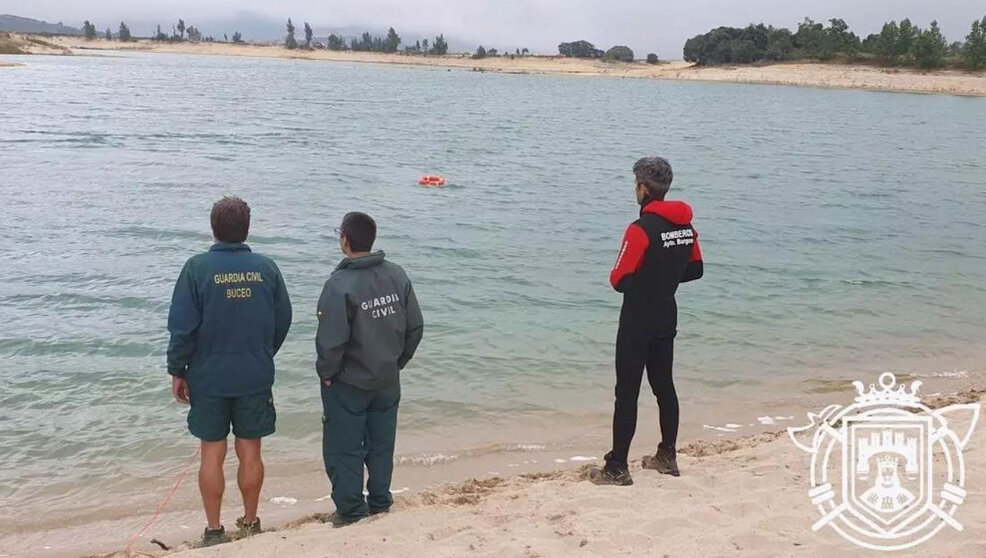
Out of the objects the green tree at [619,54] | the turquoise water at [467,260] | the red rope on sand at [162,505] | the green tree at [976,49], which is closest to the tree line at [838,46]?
the green tree at [976,49]

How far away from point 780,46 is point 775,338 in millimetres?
125408

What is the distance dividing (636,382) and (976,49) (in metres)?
116

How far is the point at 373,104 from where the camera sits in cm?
5694

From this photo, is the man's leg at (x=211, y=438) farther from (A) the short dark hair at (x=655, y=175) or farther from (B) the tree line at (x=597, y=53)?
(B) the tree line at (x=597, y=53)

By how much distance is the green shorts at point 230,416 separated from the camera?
207 inches

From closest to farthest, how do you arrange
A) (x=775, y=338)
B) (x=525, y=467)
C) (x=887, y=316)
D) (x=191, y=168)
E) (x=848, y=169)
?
(x=525, y=467) < (x=775, y=338) < (x=887, y=316) < (x=191, y=168) < (x=848, y=169)

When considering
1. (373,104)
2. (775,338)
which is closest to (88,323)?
(775,338)

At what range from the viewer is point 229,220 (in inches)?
202

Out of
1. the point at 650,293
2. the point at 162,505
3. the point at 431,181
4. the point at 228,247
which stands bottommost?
the point at 162,505

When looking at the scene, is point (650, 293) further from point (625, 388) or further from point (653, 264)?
point (625, 388)

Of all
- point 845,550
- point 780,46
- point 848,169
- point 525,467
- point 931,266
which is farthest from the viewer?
point 780,46

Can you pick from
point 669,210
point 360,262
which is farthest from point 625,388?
point 360,262

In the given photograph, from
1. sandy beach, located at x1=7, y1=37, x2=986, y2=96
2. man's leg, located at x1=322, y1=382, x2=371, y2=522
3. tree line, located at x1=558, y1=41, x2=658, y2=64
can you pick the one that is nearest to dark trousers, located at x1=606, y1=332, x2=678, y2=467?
man's leg, located at x1=322, y1=382, x2=371, y2=522

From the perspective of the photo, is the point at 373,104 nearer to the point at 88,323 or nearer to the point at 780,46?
the point at 88,323
